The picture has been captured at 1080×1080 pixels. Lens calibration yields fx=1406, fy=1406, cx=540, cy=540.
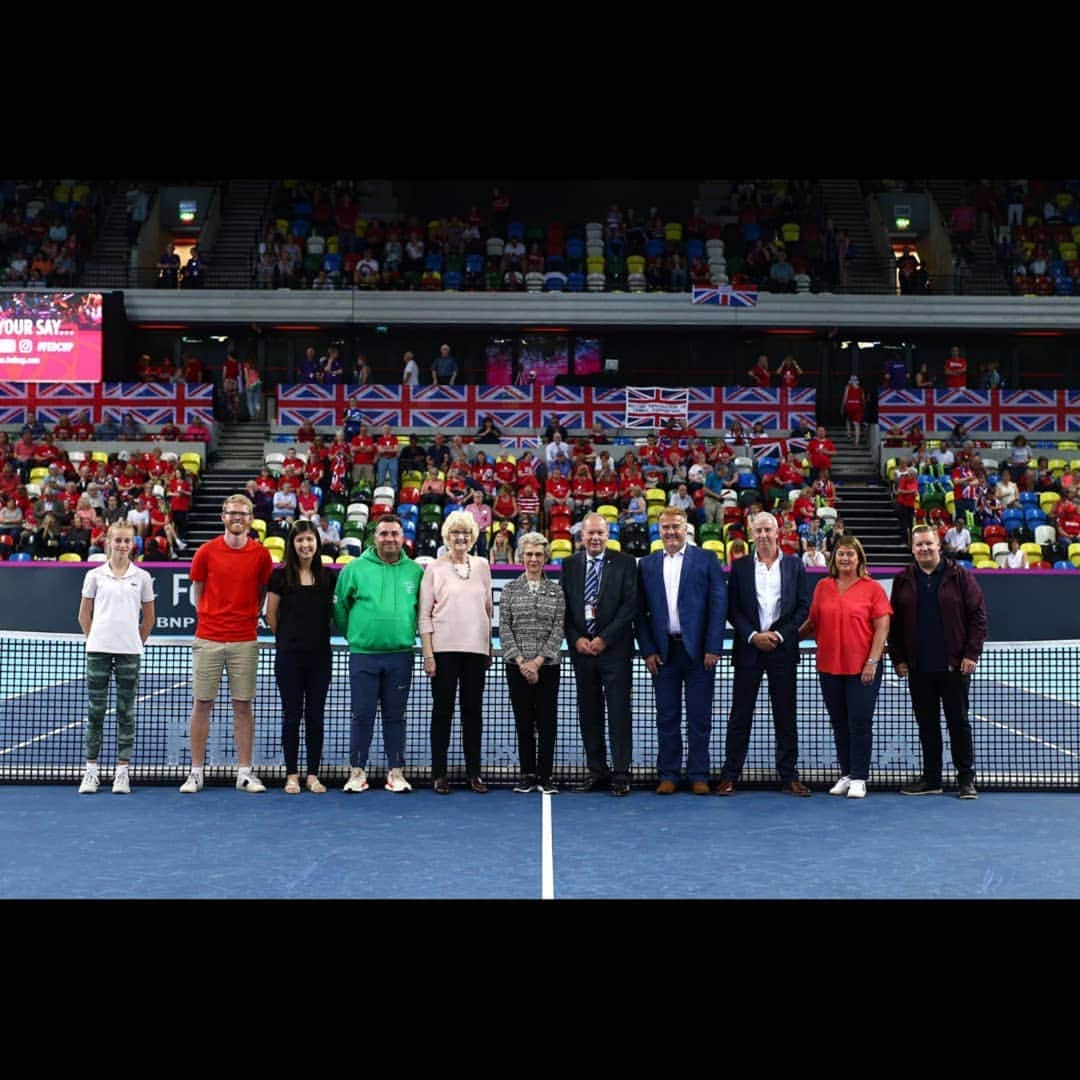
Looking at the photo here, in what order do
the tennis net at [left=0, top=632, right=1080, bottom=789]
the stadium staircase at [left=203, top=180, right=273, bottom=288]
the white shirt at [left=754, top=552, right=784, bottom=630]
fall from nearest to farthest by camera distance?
the white shirt at [left=754, top=552, right=784, bottom=630] < the tennis net at [left=0, top=632, right=1080, bottom=789] < the stadium staircase at [left=203, top=180, right=273, bottom=288]

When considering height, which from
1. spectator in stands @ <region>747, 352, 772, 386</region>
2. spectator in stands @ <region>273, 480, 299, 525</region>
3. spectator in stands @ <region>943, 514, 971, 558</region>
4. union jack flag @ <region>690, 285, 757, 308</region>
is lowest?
spectator in stands @ <region>943, 514, 971, 558</region>

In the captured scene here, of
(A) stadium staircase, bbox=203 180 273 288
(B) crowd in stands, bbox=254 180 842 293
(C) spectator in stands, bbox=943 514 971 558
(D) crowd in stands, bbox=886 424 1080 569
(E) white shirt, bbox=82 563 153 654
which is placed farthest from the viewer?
(A) stadium staircase, bbox=203 180 273 288

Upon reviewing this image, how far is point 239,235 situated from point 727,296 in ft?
42.0

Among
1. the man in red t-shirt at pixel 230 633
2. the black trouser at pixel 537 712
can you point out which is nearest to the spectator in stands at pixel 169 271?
the man in red t-shirt at pixel 230 633

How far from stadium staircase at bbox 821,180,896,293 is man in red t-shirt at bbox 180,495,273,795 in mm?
25439

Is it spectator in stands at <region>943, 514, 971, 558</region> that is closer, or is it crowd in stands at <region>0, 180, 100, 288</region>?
spectator in stands at <region>943, 514, 971, 558</region>

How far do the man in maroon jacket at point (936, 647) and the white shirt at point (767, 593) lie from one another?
0.87 metres

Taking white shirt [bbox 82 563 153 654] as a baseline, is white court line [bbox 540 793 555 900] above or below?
below

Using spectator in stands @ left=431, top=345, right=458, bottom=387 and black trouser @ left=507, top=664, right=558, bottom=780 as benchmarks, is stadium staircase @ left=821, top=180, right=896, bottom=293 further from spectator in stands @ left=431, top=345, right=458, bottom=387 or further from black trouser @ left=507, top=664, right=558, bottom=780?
black trouser @ left=507, top=664, right=558, bottom=780

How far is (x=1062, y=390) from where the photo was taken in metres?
33.0

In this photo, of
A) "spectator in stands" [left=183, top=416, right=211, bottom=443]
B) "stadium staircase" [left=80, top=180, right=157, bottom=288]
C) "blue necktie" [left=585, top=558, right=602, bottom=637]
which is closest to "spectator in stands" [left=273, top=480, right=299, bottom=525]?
"spectator in stands" [left=183, top=416, right=211, bottom=443]

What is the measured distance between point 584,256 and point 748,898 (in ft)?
95.4

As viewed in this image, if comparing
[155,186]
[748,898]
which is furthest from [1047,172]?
[155,186]

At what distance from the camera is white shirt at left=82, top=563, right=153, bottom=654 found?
10289 millimetres
